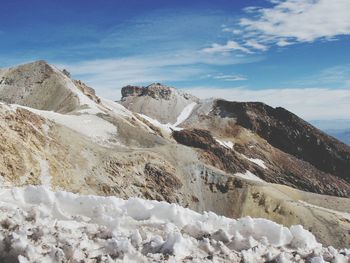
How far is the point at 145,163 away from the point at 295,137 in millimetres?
89600

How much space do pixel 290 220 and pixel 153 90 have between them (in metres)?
129

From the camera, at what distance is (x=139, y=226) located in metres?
12.5

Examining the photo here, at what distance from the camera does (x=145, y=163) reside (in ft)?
204

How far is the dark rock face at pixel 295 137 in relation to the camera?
138 metres

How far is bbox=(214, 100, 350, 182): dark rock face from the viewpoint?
138 meters

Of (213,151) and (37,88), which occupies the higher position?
(37,88)

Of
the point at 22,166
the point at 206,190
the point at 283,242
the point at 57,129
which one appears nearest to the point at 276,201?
the point at 206,190

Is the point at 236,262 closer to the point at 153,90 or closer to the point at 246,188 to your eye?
the point at 246,188

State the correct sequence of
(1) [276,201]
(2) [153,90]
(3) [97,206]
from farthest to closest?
(2) [153,90] < (1) [276,201] < (3) [97,206]

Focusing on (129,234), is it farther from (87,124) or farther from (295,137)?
(295,137)

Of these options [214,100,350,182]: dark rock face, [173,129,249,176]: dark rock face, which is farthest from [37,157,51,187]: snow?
[214,100,350,182]: dark rock face

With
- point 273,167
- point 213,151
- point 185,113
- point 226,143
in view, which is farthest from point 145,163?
point 185,113

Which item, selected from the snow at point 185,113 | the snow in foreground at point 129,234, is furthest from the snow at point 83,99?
the snow in foreground at point 129,234

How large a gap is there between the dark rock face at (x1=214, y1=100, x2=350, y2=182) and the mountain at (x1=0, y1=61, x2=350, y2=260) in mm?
2315
